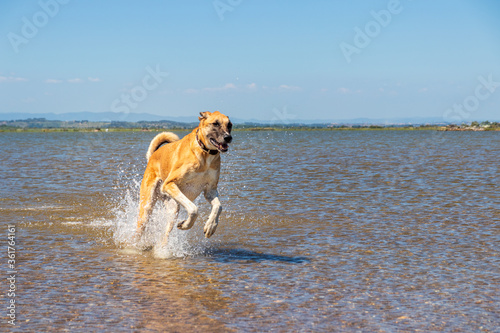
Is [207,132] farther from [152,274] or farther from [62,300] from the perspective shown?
[62,300]

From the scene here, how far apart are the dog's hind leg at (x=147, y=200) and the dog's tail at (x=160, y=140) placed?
752 mm

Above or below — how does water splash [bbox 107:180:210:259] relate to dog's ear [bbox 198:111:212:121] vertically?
below

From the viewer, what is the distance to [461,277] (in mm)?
9023

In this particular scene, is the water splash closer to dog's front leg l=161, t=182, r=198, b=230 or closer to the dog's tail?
dog's front leg l=161, t=182, r=198, b=230

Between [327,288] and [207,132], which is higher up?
[207,132]

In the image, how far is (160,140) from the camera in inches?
476

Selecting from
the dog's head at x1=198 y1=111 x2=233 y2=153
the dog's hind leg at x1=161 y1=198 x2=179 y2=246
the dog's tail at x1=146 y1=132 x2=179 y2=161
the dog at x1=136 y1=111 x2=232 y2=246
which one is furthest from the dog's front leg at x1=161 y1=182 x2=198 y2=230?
the dog's tail at x1=146 y1=132 x2=179 y2=161

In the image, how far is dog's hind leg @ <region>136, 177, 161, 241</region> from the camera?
11.3m

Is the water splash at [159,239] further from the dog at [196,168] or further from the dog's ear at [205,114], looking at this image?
the dog's ear at [205,114]

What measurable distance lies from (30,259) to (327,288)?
5108mm

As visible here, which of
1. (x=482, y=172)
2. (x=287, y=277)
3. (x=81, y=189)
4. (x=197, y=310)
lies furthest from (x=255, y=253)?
(x=482, y=172)

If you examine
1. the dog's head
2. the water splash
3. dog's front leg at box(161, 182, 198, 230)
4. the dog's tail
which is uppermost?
the dog's head

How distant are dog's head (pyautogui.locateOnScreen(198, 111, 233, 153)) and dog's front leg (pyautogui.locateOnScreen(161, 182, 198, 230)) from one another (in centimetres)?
95

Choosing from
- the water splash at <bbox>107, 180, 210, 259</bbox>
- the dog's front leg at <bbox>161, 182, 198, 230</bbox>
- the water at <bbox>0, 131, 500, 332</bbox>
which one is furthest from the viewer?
the water splash at <bbox>107, 180, 210, 259</bbox>
